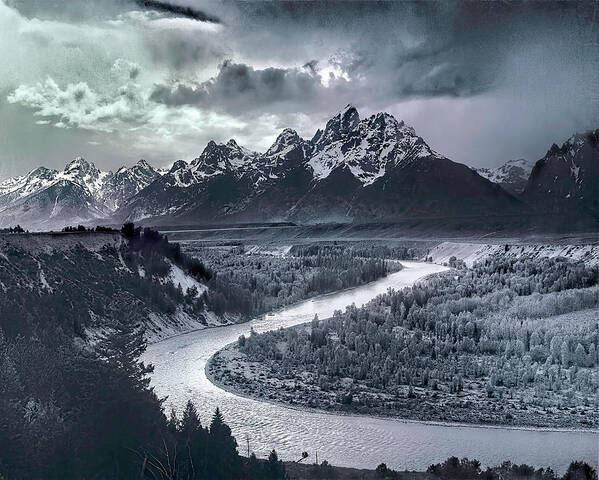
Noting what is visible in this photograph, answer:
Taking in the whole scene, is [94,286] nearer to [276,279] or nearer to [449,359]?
[449,359]

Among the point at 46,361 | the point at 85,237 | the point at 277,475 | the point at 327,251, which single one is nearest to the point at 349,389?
the point at 277,475

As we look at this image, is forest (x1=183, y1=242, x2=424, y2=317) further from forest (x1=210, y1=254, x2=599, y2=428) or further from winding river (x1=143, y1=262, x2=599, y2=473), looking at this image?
winding river (x1=143, y1=262, x2=599, y2=473)

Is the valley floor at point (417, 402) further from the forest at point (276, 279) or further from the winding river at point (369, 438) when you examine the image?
the forest at point (276, 279)

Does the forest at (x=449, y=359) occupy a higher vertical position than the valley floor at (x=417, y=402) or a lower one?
higher

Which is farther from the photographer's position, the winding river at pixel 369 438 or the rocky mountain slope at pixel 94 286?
the rocky mountain slope at pixel 94 286

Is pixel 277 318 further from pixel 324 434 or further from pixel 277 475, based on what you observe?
pixel 277 475

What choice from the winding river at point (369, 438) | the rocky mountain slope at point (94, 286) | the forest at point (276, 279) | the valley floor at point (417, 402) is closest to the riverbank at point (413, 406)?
the valley floor at point (417, 402)

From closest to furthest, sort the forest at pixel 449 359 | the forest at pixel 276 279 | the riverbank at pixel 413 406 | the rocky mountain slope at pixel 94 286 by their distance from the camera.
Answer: the riverbank at pixel 413 406
the forest at pixel 449 359
the rocky mountain slope at pixel 94 286
the forest at pixel 276 279

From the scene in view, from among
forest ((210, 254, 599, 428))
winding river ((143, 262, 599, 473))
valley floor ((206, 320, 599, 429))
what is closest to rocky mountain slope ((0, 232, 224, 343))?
valley floor ((206, 320, 599, 429))

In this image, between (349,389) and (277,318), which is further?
(277,318)
